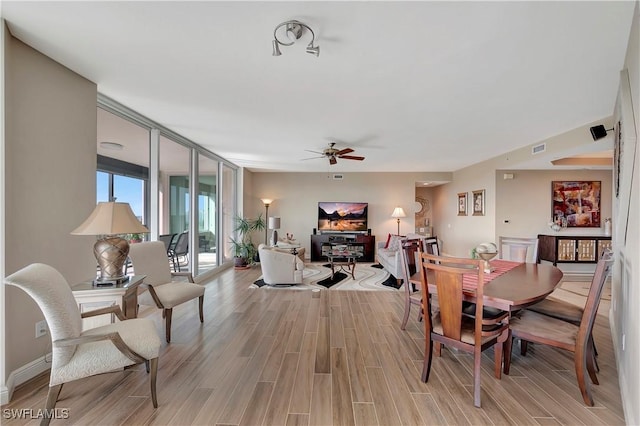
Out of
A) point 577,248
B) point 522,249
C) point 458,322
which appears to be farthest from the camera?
point 577,248

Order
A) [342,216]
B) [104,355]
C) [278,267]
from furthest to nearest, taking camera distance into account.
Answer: [342,216] → [278,267] → [104,355]

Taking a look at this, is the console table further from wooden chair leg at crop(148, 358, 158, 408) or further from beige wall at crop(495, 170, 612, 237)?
wooden chair leg at crop(148, 358, 158, 408)

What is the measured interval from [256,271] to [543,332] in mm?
5327

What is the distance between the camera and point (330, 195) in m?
8.12

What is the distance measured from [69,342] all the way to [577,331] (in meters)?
3.52

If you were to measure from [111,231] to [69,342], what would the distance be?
0.84 metres

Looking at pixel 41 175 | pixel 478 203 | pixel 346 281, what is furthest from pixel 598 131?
pixel 41 175

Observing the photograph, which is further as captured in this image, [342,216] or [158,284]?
[342,216]

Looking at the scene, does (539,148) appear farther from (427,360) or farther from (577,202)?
(427,360)

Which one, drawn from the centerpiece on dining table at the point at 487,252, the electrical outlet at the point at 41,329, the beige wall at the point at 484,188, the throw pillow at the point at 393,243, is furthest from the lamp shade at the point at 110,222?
the beige wall at the point at 484,188

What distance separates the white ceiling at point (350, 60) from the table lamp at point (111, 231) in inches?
51.3

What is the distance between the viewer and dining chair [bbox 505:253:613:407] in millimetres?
1802

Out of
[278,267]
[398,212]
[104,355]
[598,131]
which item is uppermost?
[598,131]

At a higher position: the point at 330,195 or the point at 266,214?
the point at 330,195
